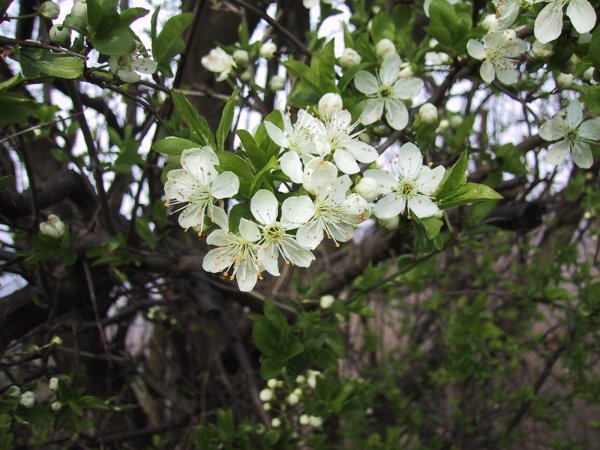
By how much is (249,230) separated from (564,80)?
3.17ft

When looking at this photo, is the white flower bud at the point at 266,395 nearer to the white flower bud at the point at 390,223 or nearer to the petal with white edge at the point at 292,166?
the white flower bud at the point at 390,223

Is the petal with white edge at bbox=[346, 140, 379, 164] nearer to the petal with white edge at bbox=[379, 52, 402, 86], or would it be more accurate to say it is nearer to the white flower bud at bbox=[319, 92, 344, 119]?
the white flower bud at bbox=[319, 92, 344, 119]

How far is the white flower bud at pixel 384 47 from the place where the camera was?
130 centimetres

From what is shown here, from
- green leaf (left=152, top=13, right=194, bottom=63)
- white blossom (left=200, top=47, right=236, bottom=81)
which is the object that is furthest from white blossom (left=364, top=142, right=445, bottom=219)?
white blossom (left=200, top=47, right=236, bottom=81)

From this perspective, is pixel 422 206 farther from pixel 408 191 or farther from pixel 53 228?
pixel 53 228

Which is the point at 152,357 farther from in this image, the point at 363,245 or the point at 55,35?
the point at 55,35

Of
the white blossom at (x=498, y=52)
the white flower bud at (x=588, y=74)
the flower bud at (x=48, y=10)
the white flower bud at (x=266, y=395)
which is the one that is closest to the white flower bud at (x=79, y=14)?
the flower bud at (x=48, y=10)

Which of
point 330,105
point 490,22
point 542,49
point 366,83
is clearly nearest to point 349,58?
point 366,83

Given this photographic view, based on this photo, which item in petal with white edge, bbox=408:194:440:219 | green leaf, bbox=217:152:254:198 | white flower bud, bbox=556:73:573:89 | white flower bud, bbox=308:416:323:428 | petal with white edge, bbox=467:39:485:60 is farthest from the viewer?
white flower bud, bbox=308:416:323:428

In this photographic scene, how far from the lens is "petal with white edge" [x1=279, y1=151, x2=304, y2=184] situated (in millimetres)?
891

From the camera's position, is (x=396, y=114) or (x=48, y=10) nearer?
(x=48, y=10)

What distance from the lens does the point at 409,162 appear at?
3.53 feet

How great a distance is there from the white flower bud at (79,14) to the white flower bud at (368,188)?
0.60 metres

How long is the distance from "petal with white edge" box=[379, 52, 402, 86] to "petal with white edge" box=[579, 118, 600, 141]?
1.46ft
